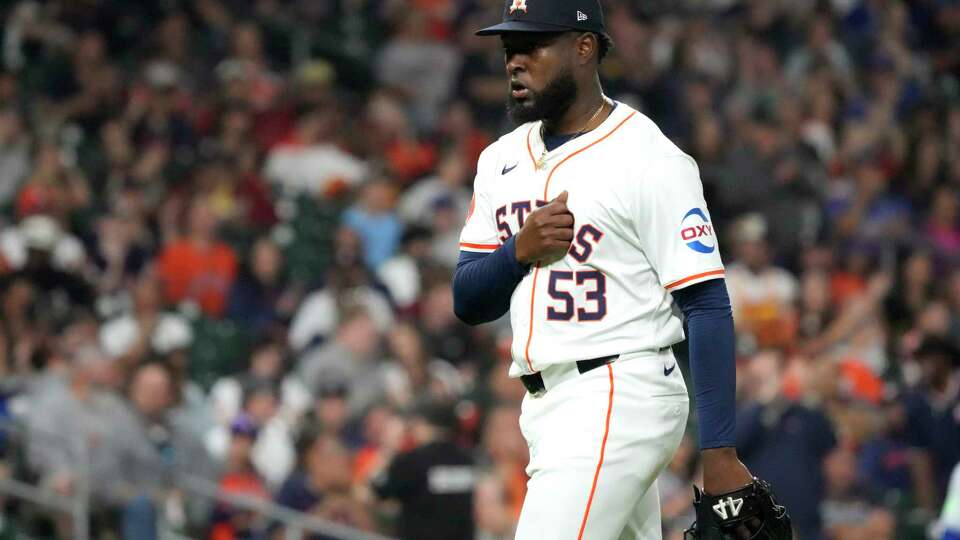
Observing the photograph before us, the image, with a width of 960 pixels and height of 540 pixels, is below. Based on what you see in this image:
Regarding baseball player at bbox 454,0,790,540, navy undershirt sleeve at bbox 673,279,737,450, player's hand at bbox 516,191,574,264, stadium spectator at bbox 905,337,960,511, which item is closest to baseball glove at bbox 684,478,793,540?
baseball player at bbox 454,0,790,540

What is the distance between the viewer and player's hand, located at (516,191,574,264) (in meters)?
3.62

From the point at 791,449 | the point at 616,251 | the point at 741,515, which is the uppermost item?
the point at 616,251

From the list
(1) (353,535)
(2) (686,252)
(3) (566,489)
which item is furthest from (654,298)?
(1) (353,535)

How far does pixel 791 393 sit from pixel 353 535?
7.46ft

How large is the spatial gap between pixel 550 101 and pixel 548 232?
341 mm

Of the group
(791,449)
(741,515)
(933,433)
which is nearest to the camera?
(741,515)

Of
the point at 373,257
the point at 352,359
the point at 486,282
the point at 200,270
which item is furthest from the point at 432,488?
the point at 486,282

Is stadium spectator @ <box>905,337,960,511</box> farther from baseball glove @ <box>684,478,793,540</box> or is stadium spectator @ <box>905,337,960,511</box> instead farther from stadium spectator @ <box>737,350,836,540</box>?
baseball glove @ <box>684,478,793,540</box>

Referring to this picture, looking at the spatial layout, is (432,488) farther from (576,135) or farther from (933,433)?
(576,135)

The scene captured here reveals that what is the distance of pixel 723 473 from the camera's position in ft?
11.4

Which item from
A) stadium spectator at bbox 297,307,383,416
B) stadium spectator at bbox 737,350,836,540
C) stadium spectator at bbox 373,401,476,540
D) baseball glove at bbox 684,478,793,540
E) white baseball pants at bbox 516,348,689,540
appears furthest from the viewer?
stadium spectator at bbox 297,307,383,416

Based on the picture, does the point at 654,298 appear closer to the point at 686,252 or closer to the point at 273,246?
the point at 686,252

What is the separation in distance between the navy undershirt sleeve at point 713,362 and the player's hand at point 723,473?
2 centimetres

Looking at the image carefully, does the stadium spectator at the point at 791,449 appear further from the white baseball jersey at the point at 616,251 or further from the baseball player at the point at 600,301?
the white baseball jersey at the point at 616,251
